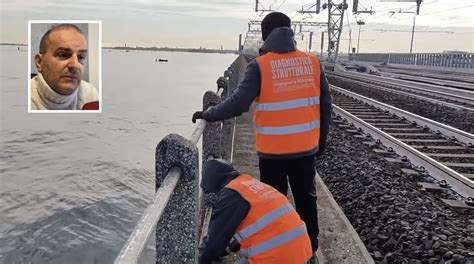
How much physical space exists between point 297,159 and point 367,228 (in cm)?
184

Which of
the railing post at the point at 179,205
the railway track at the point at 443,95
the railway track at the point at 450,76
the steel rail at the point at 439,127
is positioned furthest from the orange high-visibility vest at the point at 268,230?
the railway track at the point at 450,76

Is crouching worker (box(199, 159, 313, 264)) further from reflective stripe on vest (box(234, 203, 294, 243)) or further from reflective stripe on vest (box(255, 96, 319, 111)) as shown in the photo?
reflective stripe on vest (box(255, 96, 319, 111))

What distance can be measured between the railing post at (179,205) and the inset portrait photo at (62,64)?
0.85m

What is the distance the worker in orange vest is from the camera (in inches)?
139

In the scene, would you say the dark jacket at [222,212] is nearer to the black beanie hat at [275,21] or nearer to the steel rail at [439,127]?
the black beanie hat at [275,21]

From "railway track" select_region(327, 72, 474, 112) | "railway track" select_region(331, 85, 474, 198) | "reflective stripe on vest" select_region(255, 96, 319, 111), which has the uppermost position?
"reflective stripe on vest" select_region(255, 96, 319, 111)

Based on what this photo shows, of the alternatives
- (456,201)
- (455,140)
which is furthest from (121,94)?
(456,201)

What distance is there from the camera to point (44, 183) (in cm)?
1677

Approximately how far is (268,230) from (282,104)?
124cm

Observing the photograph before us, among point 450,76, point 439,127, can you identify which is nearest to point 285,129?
point 439,127

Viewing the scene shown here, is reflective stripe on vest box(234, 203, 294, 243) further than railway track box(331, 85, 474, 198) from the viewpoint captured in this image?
No

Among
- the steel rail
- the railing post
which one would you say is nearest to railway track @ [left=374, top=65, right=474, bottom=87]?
the steel rail

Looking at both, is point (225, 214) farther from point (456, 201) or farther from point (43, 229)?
point (43, 229)

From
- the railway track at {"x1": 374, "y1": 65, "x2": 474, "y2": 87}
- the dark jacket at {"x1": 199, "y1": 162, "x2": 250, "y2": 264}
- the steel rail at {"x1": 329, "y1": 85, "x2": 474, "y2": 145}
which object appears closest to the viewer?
the dark jacket at {"x1": 199, "y1": 162, "x2": 250, "y2": 264}
